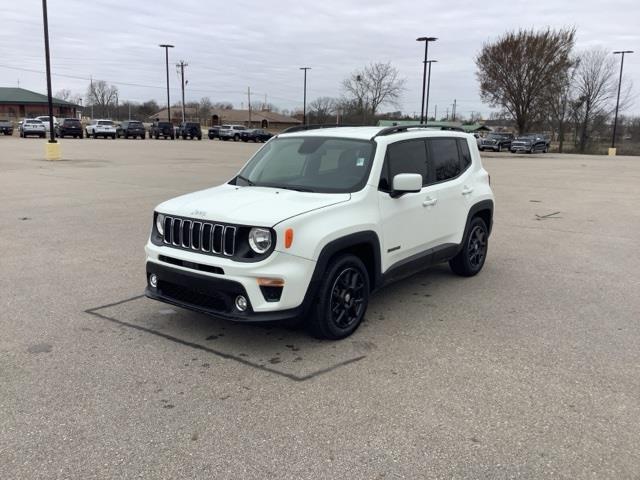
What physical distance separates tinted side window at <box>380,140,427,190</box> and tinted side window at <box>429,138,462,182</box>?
8.8 inches

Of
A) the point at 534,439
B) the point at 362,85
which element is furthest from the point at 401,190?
the point at 362,85

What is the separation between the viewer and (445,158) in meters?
6.22

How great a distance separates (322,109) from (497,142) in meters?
51.8

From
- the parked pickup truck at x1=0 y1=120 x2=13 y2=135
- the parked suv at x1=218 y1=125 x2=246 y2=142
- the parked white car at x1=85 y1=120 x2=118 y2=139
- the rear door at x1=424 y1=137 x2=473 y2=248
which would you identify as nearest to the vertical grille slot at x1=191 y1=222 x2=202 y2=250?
the rear door at x1=424 y1=137 x2=473 y2=248

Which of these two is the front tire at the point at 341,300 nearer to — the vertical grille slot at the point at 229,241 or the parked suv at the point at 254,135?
the vertical grille slot at the point at 229,241

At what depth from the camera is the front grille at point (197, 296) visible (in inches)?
170

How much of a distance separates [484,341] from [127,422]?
2.88 m

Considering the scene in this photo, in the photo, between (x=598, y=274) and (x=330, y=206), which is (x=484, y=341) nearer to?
(x=330, y=206)

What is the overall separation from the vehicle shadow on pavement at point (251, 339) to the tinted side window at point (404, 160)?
1.31m

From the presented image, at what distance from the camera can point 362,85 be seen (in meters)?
89.2

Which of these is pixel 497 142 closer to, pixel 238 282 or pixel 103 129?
pixel 103 129

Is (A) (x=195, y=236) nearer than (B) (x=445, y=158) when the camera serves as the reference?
Yes

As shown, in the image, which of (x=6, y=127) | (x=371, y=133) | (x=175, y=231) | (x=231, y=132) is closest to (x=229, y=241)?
(x=175, y=231)

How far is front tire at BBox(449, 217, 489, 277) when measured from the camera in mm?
6663
